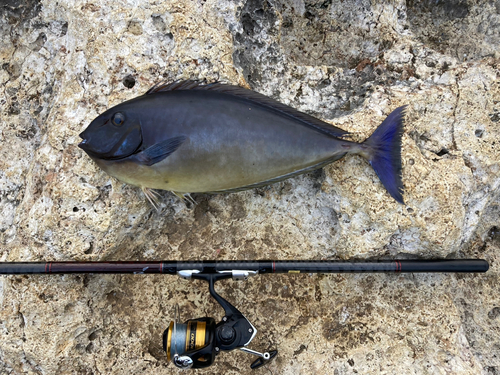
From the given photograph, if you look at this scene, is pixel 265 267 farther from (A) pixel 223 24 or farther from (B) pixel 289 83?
(A) pixel 223 24

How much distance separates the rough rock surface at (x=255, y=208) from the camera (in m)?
1.98

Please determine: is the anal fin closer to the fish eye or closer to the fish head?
the fish head

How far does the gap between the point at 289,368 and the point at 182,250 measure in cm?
97

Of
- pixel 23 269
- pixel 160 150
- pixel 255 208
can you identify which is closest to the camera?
pixel 160 150

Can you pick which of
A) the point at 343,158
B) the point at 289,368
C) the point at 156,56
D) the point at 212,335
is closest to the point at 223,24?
the point at 156,56

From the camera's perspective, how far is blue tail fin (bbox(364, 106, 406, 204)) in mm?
1901

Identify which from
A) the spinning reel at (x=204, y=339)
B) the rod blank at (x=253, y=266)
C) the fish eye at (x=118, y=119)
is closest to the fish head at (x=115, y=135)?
the fish eye at (x=118, y=119)

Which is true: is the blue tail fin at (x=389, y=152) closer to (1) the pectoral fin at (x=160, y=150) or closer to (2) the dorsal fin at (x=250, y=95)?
(2) the dorsal fin at (x=250, y=95)

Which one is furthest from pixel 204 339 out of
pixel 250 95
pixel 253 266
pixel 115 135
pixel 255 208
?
pixel 250 95

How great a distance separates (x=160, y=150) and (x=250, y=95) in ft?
1.86

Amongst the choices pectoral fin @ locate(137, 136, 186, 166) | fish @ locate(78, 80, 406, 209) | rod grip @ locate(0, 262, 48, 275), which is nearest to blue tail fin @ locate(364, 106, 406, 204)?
fish @ locate(78, 80, 406, 209)

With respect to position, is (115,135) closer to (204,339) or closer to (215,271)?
(215,271)

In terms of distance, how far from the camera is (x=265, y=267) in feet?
6.56

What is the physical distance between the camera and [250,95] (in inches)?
74.9
